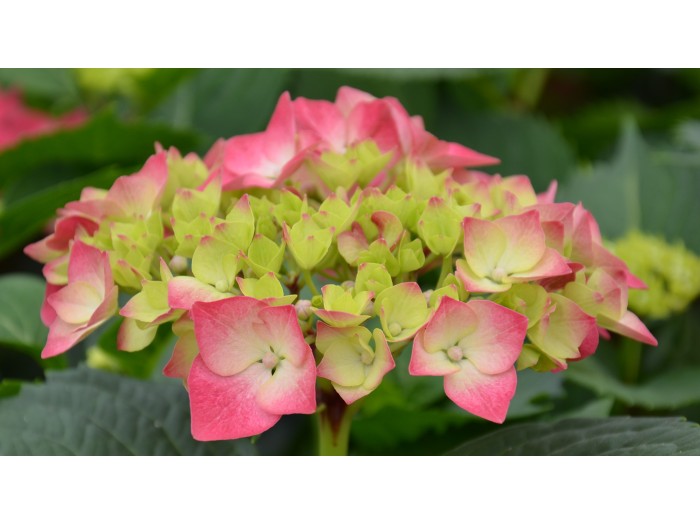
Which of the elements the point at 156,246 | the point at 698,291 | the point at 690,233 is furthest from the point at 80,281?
the point at 690,233

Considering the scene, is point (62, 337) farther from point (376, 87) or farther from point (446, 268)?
point (376, 87)

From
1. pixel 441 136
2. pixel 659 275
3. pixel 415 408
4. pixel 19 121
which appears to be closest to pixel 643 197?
pixel 659 275

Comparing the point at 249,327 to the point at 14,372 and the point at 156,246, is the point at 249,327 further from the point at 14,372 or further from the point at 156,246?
the point at 14,372

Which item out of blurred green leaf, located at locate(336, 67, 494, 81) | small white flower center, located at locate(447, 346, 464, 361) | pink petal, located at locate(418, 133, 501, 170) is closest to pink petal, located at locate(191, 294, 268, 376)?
small white flower center, located at locate(447, 346, 464, 361)

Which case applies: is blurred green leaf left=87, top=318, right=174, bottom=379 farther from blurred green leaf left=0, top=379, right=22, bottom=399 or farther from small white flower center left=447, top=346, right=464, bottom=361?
small white flower center left=447, top=346, right=464, bottom=361

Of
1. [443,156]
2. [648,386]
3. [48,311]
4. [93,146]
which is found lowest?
[648,386]

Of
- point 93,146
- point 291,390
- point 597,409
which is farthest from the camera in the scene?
point 93,146

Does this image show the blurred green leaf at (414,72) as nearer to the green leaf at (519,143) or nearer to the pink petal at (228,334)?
the green leaf at (519,143)
